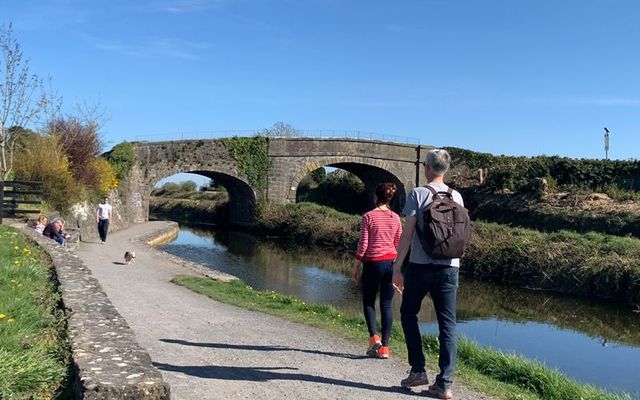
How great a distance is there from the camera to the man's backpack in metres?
4.34

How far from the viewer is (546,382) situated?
5.71 m

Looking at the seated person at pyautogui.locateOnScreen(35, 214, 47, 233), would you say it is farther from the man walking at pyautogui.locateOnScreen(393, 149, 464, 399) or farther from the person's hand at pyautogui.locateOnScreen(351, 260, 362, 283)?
the man walking at pyautogui.locateOnScreen(393, 149, 464, 399)

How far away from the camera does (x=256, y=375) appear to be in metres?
5.07

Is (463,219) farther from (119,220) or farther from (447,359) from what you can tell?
(119,220)

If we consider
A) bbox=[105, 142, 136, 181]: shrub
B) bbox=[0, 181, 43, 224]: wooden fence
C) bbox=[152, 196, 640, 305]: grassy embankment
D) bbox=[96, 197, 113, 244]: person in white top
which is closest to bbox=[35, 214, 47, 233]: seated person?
bbox=[0, 181, 43, 224]: wooden fence

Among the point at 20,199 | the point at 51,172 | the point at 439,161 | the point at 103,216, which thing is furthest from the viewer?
the point at 51,172

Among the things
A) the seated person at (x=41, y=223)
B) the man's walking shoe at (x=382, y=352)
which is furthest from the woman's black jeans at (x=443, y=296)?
the seated person at (x=41, y=223)

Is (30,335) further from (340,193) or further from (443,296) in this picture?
(340,193)

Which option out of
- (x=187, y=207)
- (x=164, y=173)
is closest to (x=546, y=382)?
(x=164, y=173)

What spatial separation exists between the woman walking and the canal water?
3202 mm

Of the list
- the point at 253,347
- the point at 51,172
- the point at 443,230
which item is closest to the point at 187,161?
the point at 51,172

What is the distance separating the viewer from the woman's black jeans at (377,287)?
584 cm

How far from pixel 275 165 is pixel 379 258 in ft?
99.3

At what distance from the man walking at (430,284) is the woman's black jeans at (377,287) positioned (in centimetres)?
111
